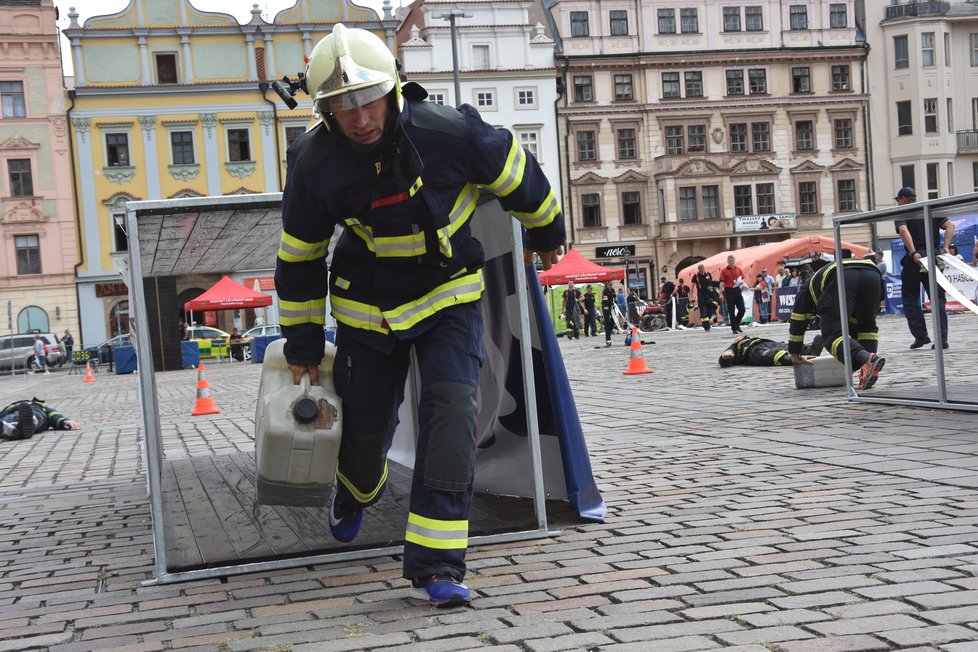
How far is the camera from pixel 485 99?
54719 millimetres

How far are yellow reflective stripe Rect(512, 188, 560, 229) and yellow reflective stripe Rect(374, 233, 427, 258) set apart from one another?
0.47m

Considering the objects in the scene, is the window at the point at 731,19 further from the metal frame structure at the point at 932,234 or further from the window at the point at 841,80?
the metal frame structure at the point at 932,234

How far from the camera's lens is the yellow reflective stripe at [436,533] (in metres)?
3.99

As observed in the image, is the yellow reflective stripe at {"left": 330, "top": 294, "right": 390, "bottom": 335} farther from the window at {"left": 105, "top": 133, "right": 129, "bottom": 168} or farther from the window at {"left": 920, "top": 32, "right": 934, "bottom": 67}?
the window at {"left": 920, "top": 32, "right": 934, "bottom": 67}

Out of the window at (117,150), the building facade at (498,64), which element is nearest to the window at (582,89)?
the building facade at (498,64)

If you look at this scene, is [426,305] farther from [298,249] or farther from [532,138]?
[532,138]

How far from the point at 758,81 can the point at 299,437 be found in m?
56.9

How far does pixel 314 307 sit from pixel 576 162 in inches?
2069

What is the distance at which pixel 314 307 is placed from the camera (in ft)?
14.6

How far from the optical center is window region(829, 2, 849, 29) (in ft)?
194

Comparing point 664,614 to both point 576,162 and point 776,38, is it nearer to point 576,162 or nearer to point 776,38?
point 576,162

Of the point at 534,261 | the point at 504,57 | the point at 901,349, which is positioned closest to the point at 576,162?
the point at 504,57

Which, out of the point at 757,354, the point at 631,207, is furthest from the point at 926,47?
the point at 757,354

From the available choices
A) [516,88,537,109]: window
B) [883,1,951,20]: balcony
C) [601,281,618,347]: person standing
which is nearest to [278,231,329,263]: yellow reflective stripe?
[601,281,618,347]: person standing
